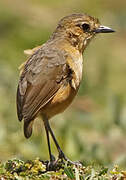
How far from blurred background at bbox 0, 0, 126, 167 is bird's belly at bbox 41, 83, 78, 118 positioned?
0.66 m

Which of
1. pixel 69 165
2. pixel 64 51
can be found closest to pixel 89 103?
pixel 64 51

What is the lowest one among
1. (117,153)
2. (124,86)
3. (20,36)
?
(117,153)

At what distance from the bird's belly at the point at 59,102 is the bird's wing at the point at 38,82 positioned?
0.05 meters

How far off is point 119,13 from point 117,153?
9.10 m

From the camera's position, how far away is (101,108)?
455 inches

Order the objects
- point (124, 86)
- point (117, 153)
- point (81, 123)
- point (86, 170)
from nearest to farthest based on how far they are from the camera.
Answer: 1. point (86, 170)
2. point (117, 153)
3. point (81, 123)
4. point (124, 86)

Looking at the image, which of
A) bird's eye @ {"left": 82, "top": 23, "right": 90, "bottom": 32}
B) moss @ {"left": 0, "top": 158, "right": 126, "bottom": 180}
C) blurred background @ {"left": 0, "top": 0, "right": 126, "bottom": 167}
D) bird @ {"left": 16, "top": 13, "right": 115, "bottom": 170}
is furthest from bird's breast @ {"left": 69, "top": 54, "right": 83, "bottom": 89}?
moss @ {"left": 0, "top": 158, "right": 126, "bottom": 180}

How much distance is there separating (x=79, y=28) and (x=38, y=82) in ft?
4.15

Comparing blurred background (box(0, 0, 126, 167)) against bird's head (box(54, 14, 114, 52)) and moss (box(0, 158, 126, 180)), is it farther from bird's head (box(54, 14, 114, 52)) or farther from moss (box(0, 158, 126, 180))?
bird's head (box(54, 14, 114, 52))

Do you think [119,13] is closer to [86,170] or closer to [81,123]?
[81,123]

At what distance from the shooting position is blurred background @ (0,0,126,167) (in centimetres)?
924

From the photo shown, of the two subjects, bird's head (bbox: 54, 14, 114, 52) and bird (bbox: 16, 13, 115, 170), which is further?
bird's head (bbox: 54, 14, 114, 52)

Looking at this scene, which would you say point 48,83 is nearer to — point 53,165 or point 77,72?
point 77,72

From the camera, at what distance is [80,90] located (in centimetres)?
1193
